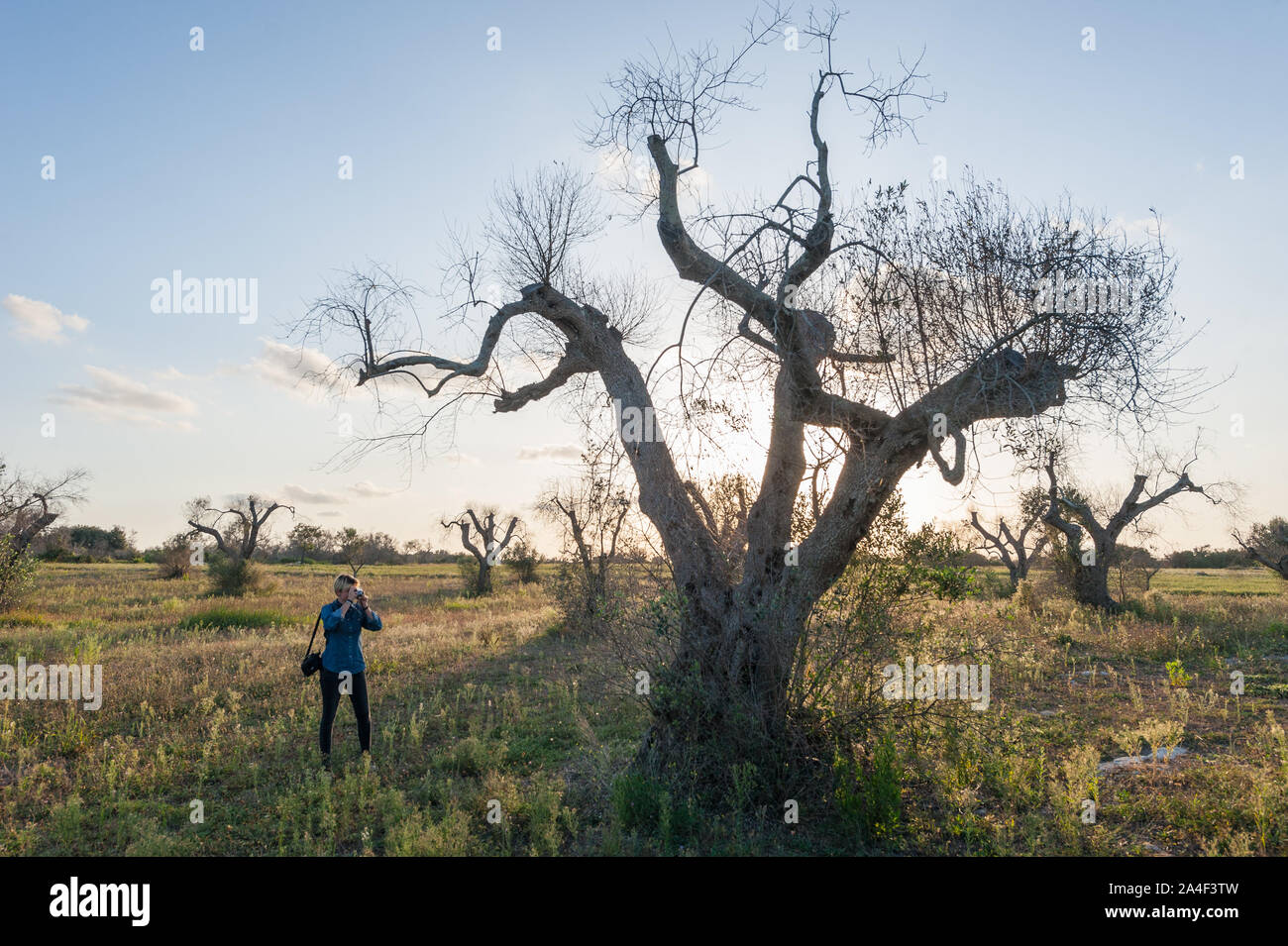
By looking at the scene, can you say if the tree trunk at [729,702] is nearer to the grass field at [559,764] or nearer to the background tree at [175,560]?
the grass field at [559,764]

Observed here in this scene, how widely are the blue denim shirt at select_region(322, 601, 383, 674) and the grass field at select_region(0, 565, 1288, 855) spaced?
43.7 inches

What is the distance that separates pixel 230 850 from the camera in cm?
606

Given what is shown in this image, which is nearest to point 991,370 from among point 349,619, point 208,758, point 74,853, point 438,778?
point 438,778

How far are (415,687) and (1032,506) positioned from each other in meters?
16.4

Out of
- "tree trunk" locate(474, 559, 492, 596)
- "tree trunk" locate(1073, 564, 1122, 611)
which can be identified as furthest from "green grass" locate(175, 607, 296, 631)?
"tree trunk" locate(1073, 564, 1122, 611)

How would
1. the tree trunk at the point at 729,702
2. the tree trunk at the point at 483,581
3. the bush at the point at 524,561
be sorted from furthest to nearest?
the bush at the point at 524,561 < the tree trunk at the point at 483,581 < the tree trunk at the point at 729,702

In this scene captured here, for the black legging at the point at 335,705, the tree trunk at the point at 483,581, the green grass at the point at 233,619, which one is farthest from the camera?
the tree trunk at the point at 483,581

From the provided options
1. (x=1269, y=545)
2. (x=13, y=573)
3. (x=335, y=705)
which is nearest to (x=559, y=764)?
(x=335, y=705)

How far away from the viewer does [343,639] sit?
8.65 meters

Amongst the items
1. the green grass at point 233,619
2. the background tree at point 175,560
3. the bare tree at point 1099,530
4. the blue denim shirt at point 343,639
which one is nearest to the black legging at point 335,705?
the blue denim shirt at point 343,639

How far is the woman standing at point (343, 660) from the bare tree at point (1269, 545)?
25.9m

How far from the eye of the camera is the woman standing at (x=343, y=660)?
8.48 m

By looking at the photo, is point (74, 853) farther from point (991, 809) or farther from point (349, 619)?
point (991, 809)
